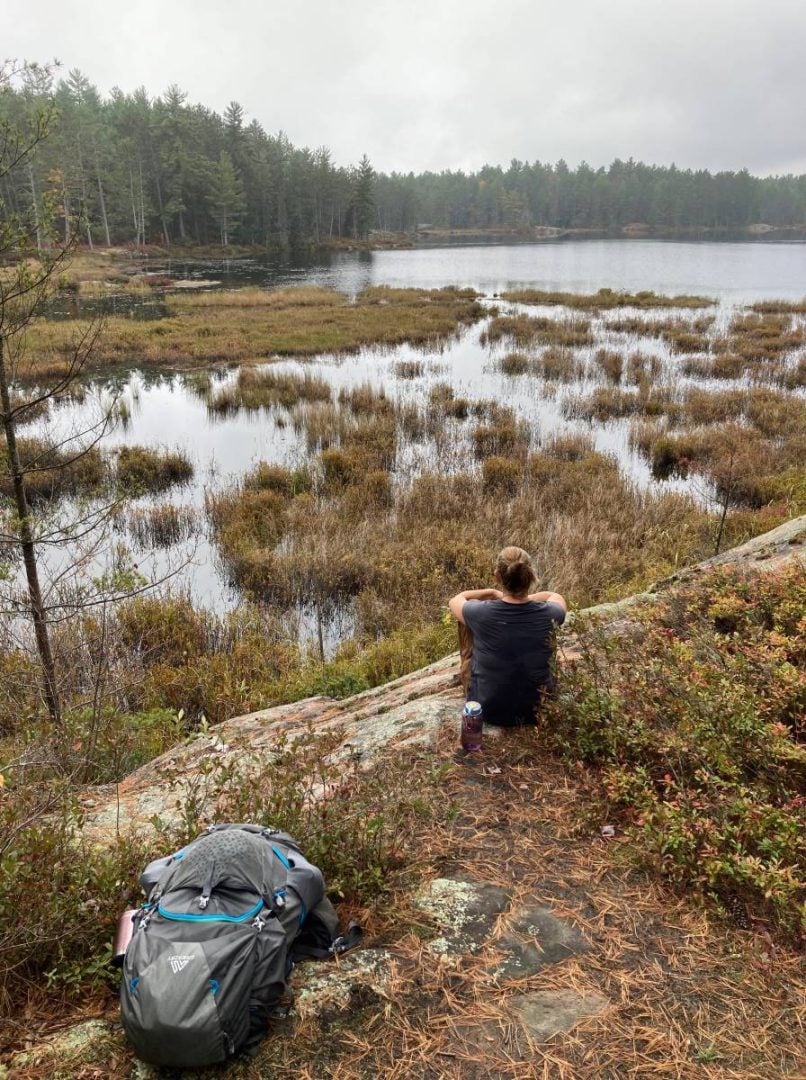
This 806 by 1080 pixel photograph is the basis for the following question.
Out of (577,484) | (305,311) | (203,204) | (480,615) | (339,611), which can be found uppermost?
(203,204)

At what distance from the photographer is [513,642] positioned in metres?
4.00

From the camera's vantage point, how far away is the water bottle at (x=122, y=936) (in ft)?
8.16

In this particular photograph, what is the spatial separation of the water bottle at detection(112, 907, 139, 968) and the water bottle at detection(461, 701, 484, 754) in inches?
79.5

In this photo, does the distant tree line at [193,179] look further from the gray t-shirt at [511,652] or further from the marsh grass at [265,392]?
the gray t-shirt at [511,652]

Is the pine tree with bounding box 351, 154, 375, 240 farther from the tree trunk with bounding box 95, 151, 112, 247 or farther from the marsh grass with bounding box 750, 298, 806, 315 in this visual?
the marsh grass with bounding box 750, 298, 806, 315

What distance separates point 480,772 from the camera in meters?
3.85

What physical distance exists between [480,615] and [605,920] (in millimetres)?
1768

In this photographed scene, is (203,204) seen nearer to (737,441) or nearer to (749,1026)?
(737,441)

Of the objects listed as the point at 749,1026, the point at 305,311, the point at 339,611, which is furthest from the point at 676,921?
the point at 305,311

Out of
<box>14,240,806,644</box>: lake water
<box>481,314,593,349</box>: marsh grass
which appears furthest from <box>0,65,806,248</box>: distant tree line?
<box>481,314,593,349</box>: marsh grass

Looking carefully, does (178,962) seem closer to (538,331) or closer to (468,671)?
(468,671)

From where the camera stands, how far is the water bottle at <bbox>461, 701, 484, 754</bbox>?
12.9 ft

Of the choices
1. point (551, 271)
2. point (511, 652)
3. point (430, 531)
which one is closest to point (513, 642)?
point (511, 652)

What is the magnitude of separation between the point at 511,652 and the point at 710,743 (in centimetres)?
118
